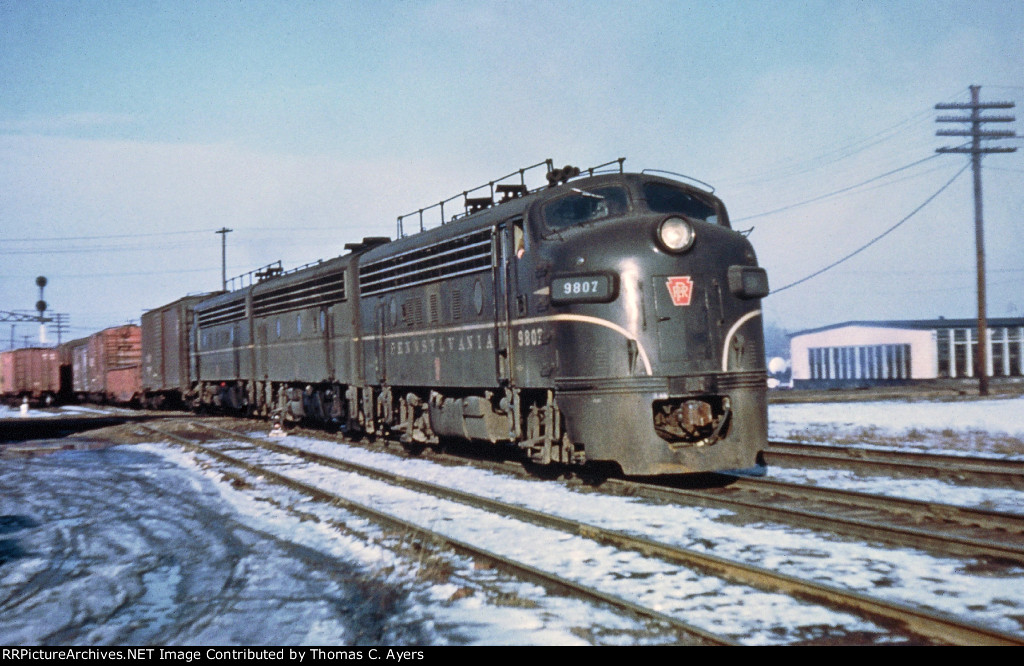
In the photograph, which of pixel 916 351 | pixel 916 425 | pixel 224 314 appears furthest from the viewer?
pixel 916 351

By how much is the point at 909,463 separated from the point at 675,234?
5.23 m

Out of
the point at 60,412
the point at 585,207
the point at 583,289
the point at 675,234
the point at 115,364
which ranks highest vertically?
the point at 585,207

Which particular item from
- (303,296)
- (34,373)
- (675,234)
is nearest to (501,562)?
(675,234)

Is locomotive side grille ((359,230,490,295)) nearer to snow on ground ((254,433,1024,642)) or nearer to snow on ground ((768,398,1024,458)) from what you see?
snow on ground ((254,433,1024,642))

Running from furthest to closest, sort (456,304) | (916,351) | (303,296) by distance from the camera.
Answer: (916,351) < (303,296) < (456,304)

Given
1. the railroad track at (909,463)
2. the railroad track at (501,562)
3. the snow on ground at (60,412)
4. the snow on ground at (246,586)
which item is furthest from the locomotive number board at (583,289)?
the snow on ground at (60,412)

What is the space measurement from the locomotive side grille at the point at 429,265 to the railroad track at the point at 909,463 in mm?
5476

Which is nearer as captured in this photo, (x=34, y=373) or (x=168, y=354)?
(x=168, y=354)

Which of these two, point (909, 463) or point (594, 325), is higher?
point (594, 325)

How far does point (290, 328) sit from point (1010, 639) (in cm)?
1774

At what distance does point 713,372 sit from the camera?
32.2 ft

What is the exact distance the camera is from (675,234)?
9.81 metres

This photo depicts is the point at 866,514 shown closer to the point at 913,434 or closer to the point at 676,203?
the point at 676,203
